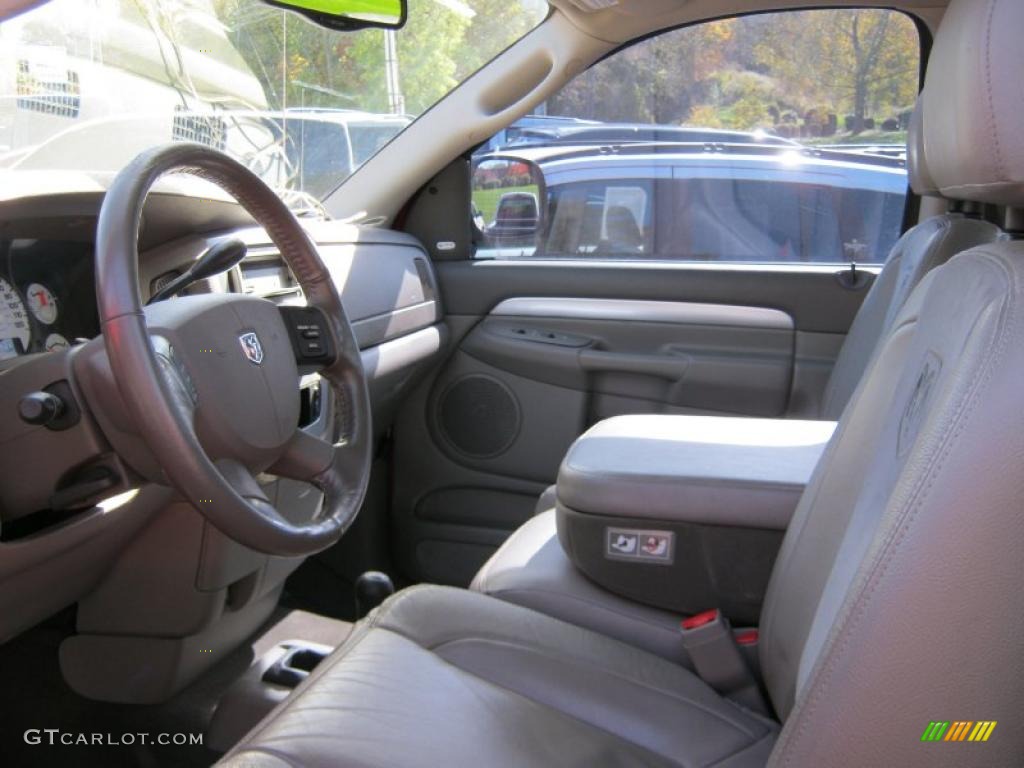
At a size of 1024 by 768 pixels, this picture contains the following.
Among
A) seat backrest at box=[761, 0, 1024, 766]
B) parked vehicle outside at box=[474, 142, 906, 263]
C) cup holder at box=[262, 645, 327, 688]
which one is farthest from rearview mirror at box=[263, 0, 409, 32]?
seat backrest at box=[761, 0, 1024, 766]

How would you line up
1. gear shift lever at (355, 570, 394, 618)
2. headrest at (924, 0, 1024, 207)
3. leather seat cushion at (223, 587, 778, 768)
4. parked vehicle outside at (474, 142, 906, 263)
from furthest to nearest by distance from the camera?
1. parked vehicle outside at (474, 142, 906, 263)
2. gear shift lever at (355, 570, 394, 618)
3. leather seat cushion at (223, 587, 778, 768)
4. headrest at (924, 0, 1024, 207)

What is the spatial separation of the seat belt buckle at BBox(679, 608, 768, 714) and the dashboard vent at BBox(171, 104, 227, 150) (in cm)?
162

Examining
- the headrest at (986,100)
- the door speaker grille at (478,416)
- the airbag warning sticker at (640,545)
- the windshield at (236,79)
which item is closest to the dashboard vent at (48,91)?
the windshield at (236,79)

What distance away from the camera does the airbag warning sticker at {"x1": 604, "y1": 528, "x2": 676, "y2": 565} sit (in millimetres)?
1567

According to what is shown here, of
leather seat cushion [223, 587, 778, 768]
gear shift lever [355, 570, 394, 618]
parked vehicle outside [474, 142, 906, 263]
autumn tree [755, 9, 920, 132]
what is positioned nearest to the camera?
leather seat cushion [223, 587, 778, 768]

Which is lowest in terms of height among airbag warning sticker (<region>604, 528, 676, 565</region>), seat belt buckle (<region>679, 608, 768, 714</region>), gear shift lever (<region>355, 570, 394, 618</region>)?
gear shift lever (<region>355, 570, 394, 618</region>)

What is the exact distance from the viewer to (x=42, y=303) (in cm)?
169

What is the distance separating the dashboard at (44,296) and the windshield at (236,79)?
416mm

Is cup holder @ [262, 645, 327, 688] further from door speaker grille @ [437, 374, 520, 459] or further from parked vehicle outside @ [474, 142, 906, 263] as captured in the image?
parked vehicle outside @ [474, 142, 906, 263]

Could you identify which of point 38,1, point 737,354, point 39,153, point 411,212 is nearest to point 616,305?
point 737,354

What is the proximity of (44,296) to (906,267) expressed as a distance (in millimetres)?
1554

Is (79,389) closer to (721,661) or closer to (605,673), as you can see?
(605,673)

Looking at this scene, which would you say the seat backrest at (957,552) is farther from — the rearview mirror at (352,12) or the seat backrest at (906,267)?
the rearview mirror at (352,12)

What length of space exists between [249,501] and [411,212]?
5.67ft
